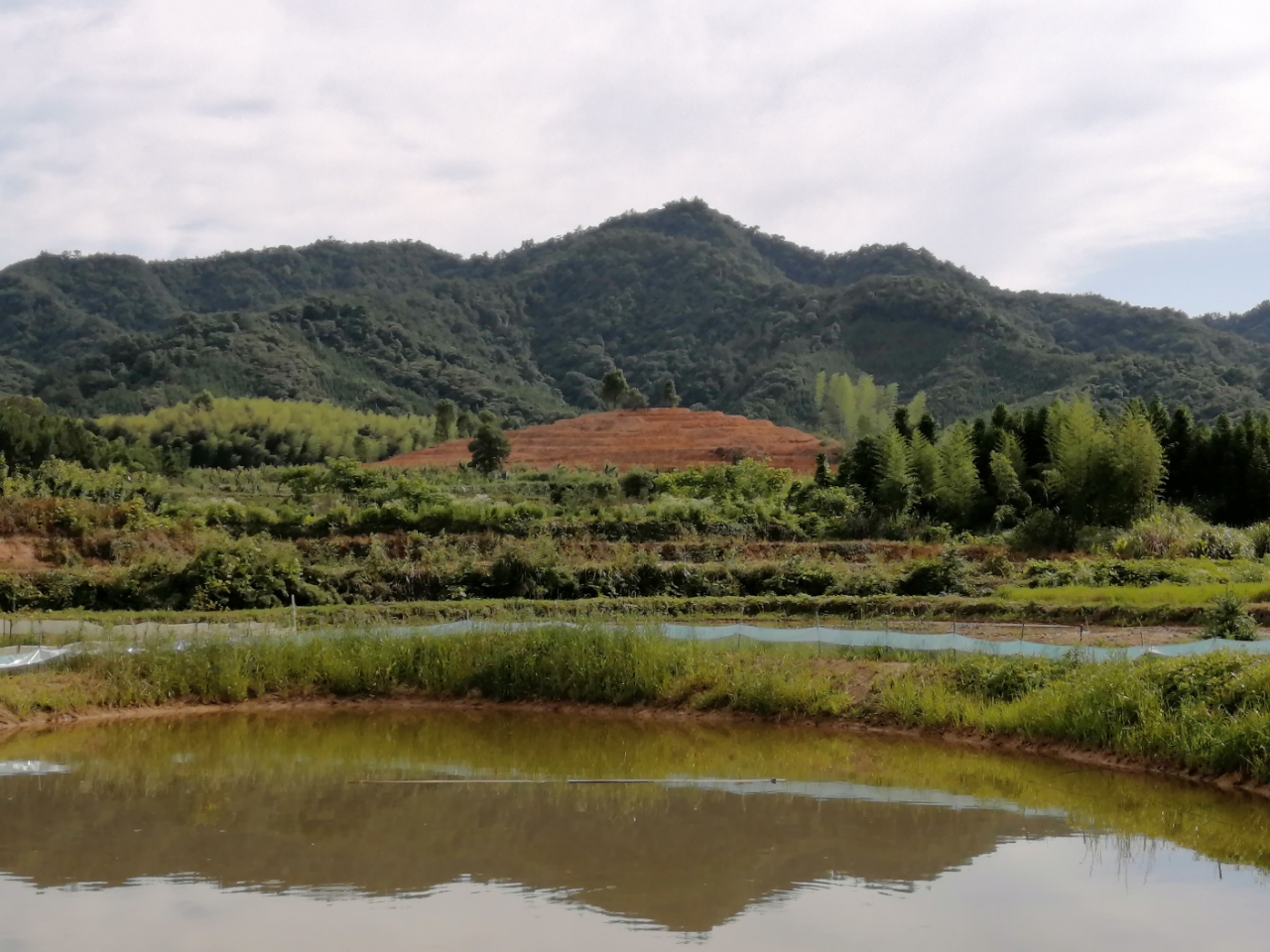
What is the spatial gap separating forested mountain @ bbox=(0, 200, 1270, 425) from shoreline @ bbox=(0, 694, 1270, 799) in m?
68.5

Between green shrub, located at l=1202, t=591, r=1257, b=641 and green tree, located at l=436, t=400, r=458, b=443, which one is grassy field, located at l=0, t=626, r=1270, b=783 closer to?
green shrub, located at l=1202, t=591, r=1257, b=641

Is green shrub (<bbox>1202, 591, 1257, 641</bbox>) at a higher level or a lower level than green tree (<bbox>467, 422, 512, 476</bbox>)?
lower

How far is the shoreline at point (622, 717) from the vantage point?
13008 mm

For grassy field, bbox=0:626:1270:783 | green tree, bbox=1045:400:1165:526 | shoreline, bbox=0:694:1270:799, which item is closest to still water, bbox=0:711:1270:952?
shoreline, bbox=0:694:1270:799

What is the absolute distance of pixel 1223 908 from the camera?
8547 millimetres

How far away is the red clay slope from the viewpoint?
58.4 meters

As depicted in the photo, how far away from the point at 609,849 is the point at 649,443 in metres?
51.9

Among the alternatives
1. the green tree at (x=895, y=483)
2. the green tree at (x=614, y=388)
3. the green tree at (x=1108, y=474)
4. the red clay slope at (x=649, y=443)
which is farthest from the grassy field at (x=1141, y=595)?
the green tree at (x=614, y=388)

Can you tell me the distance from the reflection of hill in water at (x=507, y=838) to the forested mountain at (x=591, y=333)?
239 ft

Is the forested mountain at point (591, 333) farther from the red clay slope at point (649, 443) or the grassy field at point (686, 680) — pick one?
the grassy field at point (686, 680)

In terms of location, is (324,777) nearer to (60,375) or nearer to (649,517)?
(649,517)

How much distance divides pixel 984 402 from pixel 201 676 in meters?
81.3

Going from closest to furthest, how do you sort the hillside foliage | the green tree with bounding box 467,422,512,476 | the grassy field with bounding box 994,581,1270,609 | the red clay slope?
the grassy field with bounding box 994,581,1270,609
the green tree with bounding box 467,422,512,476
the red clay slope
the hillside foliage

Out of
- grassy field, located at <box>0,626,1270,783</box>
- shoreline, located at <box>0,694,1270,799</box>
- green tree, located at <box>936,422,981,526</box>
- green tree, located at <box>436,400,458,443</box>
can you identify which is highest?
green tree, located at <box>436,400,458,443</box>
